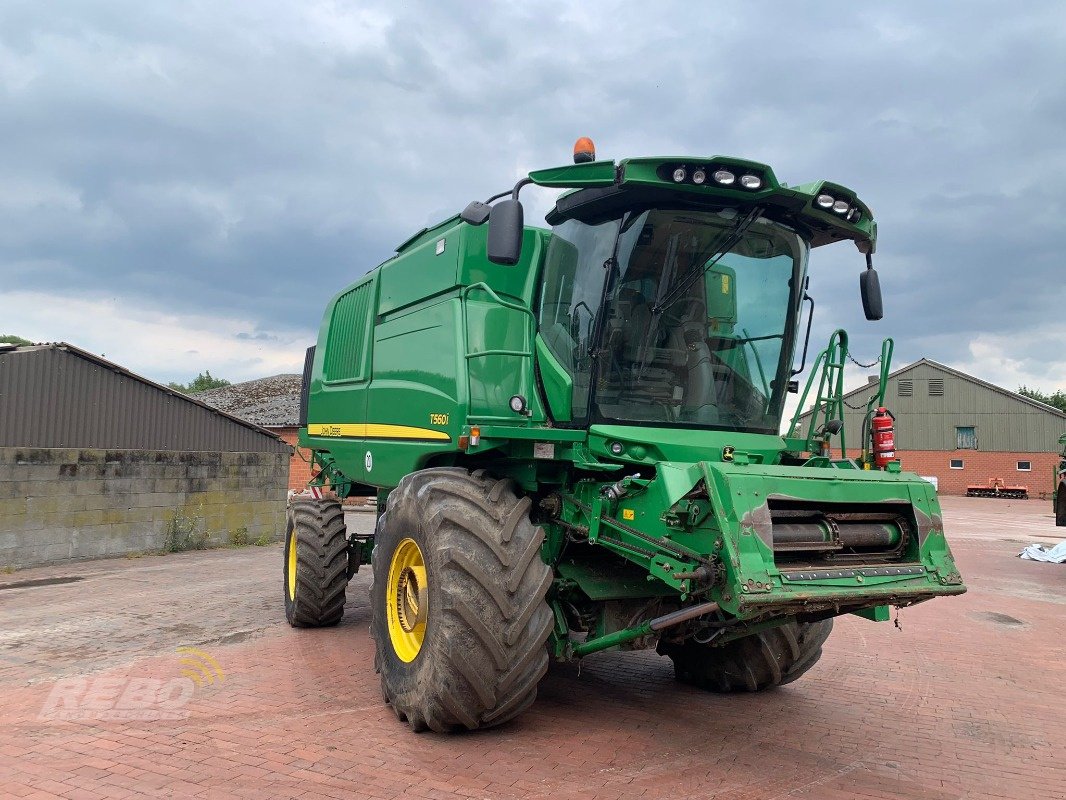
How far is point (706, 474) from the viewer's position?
4047mm

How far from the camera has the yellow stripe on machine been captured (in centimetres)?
563

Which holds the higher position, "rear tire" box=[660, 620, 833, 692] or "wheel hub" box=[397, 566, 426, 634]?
"wheel hub" box=[397, 566, 426, 634]

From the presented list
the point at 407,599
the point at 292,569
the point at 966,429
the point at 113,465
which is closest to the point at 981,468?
the point at 966,429

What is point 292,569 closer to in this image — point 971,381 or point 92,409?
point 92,409

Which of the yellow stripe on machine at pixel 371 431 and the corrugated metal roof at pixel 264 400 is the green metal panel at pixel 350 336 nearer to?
the yellow stripe on machine at pixel 371 431

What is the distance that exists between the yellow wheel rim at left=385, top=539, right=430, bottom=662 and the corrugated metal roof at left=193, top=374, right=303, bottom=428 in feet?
74.7

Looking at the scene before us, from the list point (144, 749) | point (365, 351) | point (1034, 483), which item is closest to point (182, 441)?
point (365, 351)

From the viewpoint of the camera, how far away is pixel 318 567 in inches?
305

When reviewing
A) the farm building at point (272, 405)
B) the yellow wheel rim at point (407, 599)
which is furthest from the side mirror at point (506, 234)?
the farm building at point (272, 405)

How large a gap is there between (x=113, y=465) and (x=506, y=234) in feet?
39.0

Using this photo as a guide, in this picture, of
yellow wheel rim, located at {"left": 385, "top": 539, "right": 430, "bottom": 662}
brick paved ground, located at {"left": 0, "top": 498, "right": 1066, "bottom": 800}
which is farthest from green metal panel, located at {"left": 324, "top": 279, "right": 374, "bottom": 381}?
brick paved ground, located at {"left": 0, "top": 498, "right": 1066, "bottom": 800}

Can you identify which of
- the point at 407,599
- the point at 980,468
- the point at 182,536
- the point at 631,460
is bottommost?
the point at 182,536

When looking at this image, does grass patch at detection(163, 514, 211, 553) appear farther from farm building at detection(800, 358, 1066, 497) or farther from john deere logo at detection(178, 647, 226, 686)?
farm building at detection(800, 358, 1066, 497)

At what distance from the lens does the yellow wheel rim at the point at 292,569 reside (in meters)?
8.05
